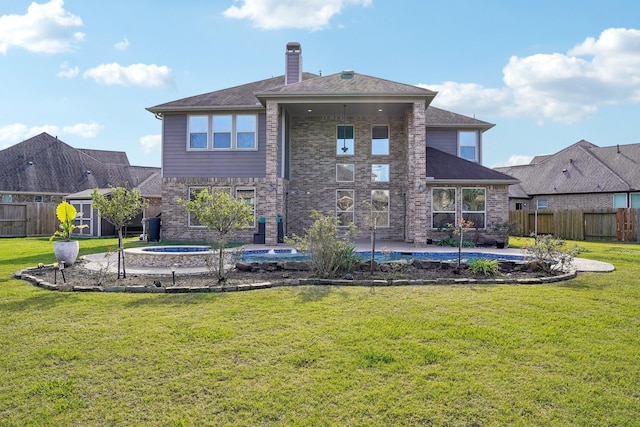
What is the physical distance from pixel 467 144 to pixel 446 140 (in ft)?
3.45

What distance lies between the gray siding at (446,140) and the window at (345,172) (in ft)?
13.6

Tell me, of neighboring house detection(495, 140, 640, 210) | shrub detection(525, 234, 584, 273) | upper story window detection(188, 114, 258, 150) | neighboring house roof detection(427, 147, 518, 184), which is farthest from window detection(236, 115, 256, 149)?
neighboring house detection(495, 140, 640, 210)

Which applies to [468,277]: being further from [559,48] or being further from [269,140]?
[559,48]

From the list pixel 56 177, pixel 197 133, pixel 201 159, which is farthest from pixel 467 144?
pixel 56 177

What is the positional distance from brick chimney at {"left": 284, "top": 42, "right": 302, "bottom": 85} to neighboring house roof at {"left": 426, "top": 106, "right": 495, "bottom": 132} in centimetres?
673

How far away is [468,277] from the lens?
28.1 feet

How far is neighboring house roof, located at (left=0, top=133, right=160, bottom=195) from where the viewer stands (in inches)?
1126

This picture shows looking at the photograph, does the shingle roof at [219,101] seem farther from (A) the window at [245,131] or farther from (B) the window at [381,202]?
(B) the window at [381,202]

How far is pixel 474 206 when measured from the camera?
18.4 meters

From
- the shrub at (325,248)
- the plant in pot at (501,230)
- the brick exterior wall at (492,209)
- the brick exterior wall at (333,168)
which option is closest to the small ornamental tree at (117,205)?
the shrub at (325,248)

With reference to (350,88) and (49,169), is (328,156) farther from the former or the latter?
(49,169)

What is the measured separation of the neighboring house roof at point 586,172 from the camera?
1060 inches

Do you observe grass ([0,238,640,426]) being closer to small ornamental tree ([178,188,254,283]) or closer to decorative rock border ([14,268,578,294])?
decorative rock border ([14,268,578,294])

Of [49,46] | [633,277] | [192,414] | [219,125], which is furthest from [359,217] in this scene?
[192,414]
